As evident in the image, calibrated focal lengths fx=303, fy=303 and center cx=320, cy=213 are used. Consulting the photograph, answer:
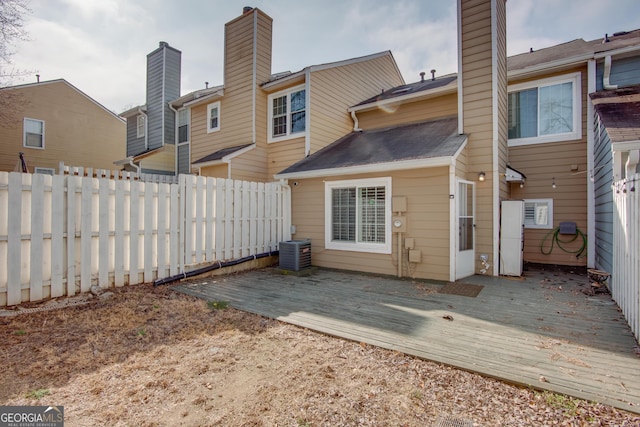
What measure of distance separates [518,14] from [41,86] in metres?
18.8

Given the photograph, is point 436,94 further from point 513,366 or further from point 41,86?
point 41,86

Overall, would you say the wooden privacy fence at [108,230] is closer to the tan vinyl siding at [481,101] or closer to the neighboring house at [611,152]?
the tan vinyl siding at [481,101]

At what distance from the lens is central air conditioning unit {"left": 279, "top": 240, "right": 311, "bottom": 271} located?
7230 mm

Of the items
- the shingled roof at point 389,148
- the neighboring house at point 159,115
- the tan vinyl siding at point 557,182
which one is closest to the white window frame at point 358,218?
the shingled roof at point 389,148

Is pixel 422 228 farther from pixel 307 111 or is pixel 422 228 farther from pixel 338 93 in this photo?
pixel 338 93

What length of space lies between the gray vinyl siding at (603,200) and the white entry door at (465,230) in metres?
2.18

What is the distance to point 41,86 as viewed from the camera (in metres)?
13.9

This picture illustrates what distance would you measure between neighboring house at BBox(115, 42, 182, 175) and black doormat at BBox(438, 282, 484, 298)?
494 inches

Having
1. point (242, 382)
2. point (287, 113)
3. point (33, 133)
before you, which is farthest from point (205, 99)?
point (242, 382)

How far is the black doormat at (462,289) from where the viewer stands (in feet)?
17.2

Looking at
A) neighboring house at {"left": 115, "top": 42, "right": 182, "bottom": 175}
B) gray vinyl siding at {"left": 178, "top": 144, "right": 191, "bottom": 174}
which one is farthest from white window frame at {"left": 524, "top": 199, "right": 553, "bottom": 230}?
neighboring house at {"left": 115, "top": 42, "right": 182, "bottom": 175}

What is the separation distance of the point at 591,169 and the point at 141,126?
17.6 metres

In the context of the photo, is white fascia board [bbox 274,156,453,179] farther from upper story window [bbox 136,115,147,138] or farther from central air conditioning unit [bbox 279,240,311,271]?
upper story window [bbox 136,115,147,138]

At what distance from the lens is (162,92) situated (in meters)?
14.3
